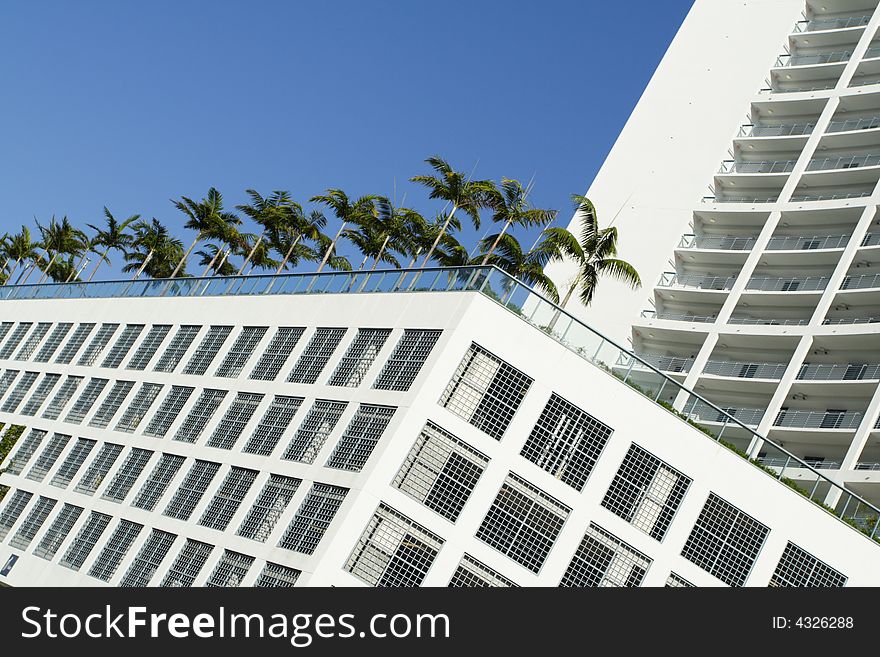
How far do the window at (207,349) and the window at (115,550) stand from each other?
23.8 ft

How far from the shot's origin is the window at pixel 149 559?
126 ft

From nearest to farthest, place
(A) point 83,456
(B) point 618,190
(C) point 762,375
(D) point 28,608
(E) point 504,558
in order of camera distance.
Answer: (D) point 28,608 < (E) point 504,558 < (A) point 83,456 < (C) point 762,375 < (B) point 618,190

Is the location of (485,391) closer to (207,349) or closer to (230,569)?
(230,569)

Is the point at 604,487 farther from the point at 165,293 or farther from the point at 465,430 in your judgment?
the point at 165,293

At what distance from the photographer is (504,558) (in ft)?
113

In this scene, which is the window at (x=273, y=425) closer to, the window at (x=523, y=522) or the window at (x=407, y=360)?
the window at (x=407, y=360)

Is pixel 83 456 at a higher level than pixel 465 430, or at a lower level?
lower

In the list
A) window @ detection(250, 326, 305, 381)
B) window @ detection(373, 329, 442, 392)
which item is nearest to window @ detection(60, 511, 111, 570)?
window @ detection(250, 326, 305, 381)

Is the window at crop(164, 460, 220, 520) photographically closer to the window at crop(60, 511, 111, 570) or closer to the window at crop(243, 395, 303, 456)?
the window at crop(243, 395, 303, 456)

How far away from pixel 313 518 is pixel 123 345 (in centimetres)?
2139

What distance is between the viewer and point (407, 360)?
36.4 metres

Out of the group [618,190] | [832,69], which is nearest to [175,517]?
[618,190]

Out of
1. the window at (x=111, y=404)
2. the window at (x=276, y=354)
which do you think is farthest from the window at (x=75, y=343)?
Result: the window at (x=276, y=354)

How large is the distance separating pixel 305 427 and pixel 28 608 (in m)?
11.7
